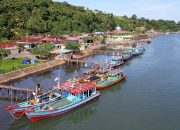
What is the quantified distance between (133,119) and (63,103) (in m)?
7.81

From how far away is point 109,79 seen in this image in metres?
43.5

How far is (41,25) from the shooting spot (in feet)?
→ 317

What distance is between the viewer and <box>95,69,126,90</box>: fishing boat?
41328 millimetres

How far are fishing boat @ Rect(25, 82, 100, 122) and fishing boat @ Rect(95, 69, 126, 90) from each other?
3911mm

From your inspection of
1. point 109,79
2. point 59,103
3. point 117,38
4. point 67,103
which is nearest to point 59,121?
point 59,103

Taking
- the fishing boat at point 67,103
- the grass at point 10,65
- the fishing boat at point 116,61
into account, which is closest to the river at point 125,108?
the fishing boat at point 67,103

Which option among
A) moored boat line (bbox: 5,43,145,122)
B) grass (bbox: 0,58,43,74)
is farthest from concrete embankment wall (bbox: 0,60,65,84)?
moored boat line (bbox: 5,43,145,122)

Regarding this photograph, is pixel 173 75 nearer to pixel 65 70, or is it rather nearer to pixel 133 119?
pixel 65 70

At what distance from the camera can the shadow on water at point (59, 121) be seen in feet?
95.2

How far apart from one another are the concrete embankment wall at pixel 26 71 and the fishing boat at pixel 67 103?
1149 centimetres

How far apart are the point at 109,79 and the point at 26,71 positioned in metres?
14.0

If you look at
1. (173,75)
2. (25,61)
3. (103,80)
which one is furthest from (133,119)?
(25,61)

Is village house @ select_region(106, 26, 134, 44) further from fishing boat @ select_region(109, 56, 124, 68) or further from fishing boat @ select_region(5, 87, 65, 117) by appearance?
→ fishing boat @ select_region(5, 87, 65, 117)

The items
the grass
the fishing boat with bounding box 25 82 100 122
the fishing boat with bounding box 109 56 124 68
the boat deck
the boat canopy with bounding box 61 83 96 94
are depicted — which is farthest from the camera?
the fishing boat with bounding box 109 56 124 68
